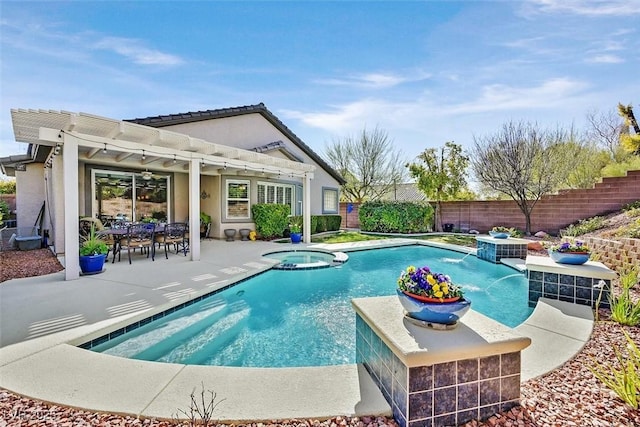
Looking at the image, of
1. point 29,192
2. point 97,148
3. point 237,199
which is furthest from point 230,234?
point 29,192

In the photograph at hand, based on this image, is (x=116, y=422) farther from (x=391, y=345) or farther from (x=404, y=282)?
(x=404, y=282)

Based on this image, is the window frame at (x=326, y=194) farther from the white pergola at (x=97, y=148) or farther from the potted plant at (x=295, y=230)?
the white pergola at (x=97, y=148)

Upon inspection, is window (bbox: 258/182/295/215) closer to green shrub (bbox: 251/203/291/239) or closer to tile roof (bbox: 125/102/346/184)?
green shrub (bbox: 251/203/291/239)

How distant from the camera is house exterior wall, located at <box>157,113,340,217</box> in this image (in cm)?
1256

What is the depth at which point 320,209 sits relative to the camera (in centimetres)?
1816

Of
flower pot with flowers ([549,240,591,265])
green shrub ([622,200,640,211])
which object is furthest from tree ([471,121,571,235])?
flower pot with flowers ([549,240,591,265])

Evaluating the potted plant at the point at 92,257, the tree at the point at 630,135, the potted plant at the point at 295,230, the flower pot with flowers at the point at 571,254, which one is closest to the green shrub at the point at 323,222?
the potted plant at the point at 295,230

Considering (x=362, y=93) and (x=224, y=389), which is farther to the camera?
(x=362, y=93)

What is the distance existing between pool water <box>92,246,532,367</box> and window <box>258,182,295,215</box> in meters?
7.02

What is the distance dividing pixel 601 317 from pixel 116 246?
11099 millimetres

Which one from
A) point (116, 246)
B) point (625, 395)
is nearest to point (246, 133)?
point (116, 246)

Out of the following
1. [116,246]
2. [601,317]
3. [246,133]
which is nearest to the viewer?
[601,317]

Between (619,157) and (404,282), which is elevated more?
(619,157)

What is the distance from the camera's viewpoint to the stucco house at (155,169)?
628 centimetres
